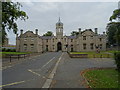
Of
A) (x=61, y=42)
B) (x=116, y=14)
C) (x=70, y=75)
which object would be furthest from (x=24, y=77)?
(x=61, y=42)

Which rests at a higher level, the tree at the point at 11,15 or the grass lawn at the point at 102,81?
the tree at the point at 11,15

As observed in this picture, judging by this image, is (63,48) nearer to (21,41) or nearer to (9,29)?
(21,41)

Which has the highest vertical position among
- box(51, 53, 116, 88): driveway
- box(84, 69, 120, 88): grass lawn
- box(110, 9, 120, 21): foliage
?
box(110, 9, 120, 21): foliage

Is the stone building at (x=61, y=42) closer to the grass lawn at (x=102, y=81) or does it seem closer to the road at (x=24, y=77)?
the road at (x=24, y=77)

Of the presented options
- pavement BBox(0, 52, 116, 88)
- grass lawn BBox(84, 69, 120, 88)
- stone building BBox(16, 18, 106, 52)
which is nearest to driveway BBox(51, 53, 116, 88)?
pavement BBox(0, 52, 116, 88)

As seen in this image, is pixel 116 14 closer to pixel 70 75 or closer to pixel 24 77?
pixel 70 75

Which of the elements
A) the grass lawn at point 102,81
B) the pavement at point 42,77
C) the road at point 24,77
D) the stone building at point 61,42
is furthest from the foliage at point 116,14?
the stone building at point 61,42

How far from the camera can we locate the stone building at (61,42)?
6144 cm

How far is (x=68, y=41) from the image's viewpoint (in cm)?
7344

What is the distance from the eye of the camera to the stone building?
61.4 m

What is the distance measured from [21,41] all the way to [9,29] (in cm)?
4650

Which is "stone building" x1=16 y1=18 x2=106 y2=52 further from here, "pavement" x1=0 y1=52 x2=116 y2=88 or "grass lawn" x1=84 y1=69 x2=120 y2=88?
"grass lawn" x1=84 y1=69 x2=120 y2=88

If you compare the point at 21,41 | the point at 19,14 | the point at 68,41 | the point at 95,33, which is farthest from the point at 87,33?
the point at 19,14

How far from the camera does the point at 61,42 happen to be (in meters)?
73.6
